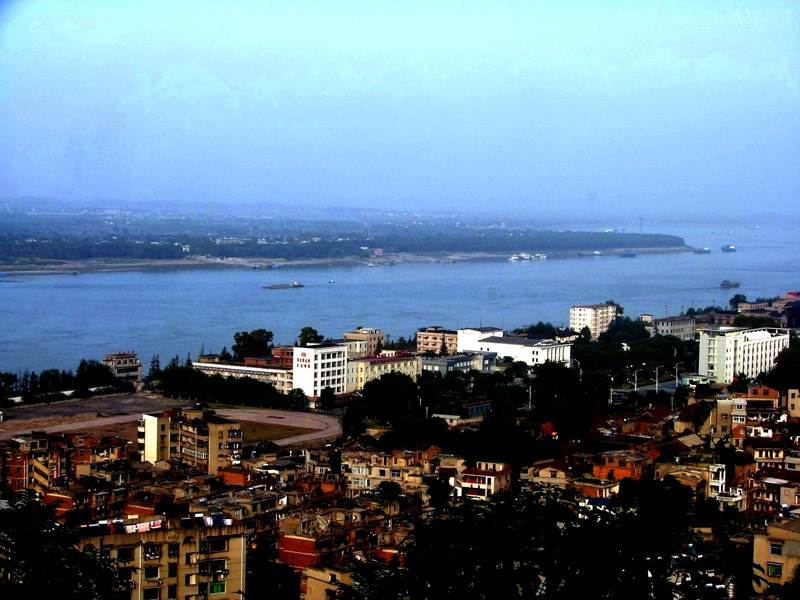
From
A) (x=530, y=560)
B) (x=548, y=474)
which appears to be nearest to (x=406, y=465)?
(x=548, y=474)

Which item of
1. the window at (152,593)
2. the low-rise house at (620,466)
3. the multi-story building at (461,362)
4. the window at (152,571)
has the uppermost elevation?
the window at (152,571)

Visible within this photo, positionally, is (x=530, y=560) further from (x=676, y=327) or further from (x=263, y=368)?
(x=676, y=327)

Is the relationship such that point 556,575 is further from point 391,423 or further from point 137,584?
point 391,423

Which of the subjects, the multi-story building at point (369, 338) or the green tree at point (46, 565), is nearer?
the green tree at point (46, 565)

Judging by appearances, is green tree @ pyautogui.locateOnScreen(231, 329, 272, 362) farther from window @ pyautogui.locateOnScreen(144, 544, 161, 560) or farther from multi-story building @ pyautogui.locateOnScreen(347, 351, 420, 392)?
window @ pyautogui.locateOnScreen(144, 544, 161, 560)

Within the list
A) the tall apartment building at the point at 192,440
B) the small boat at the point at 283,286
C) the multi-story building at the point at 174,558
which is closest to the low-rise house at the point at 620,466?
the tall apartment building at the point at 192,440

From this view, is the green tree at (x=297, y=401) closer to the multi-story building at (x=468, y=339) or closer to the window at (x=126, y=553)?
the multi-story building at (x=468, y=339)
